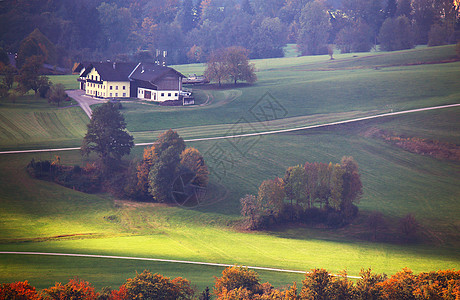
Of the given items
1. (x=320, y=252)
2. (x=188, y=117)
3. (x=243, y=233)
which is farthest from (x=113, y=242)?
(x=188, y=117)

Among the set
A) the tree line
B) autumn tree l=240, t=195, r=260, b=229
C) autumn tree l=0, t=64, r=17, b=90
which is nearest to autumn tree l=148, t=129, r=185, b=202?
the tree line

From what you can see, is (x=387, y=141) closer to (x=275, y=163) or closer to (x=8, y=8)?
(x=275, y=163)

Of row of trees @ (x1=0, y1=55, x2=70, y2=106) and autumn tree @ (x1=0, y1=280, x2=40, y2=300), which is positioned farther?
row of trees @ (x1=0, y1=55, x2=70, y2=106)

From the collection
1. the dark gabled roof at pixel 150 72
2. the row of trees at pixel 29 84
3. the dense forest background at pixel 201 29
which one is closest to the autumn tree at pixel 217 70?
the dark gabled roof at pixel 150 72

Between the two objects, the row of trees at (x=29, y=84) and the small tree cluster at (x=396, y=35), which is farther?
the small tree cluster at (x=396, y=35)

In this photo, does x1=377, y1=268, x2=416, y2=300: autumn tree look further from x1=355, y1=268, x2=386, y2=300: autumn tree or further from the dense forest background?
the dense forest background

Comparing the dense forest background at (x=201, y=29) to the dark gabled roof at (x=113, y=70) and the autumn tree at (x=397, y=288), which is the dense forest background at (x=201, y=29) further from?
the autumn tree at (x=397, y=288)
